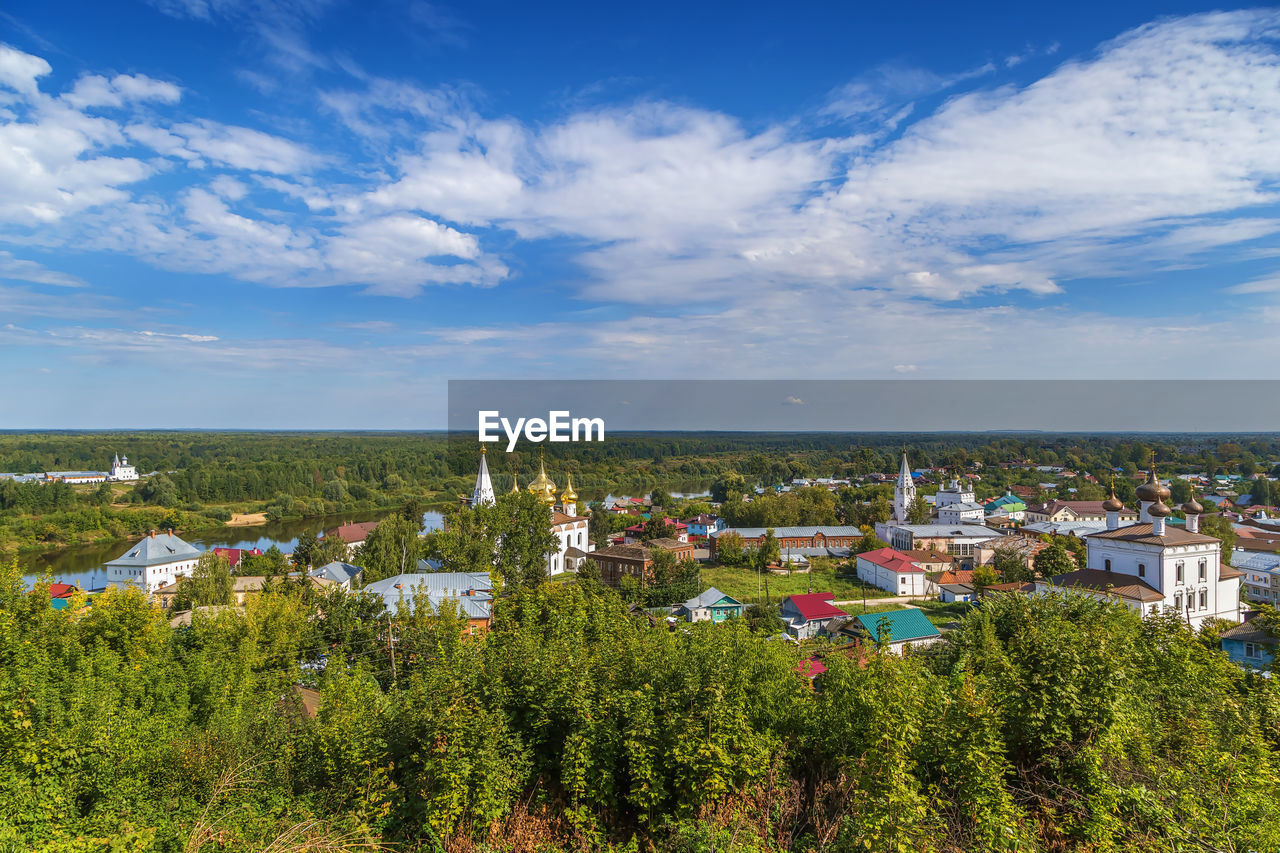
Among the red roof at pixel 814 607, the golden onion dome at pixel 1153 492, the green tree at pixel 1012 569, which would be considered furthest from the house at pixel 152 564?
the golden onion dome at pixel 1153 492

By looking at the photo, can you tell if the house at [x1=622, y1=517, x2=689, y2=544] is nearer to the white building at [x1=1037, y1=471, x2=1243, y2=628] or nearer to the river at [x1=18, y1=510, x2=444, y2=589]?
the river at [x1=18, y1=510, x2=444, y2=589]

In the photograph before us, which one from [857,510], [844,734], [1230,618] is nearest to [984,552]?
[857,510]

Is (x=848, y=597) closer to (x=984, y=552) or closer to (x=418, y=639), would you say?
(x=984, y=552)

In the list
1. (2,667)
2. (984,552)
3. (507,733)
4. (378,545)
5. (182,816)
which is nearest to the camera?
(182,816)

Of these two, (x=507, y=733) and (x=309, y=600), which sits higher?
(x=507, y=733)

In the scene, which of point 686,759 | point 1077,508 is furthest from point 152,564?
point 1077,508

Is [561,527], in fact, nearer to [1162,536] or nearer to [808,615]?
[808,615]
